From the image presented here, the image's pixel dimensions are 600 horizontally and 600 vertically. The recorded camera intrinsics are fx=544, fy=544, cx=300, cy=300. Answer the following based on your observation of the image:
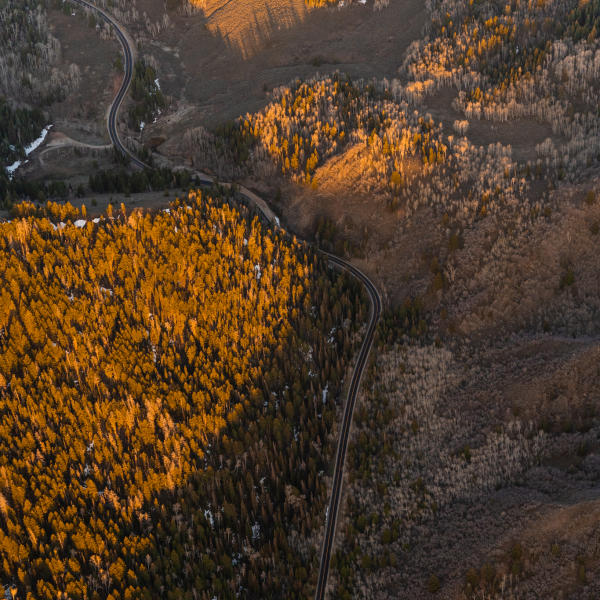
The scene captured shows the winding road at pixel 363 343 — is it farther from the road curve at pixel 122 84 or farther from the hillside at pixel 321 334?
the hillside at pixel 321 334

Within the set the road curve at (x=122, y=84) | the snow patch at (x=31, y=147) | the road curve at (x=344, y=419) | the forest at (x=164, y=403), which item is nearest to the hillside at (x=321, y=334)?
the forest at (x=164, y=403)

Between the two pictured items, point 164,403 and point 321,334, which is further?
point 321,334

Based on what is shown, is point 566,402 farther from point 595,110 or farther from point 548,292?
point 595,110

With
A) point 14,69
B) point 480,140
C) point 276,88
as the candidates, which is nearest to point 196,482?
point 480,140

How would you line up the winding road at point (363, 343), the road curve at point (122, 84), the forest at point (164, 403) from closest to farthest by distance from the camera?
the forest at point (164, 403) < the winding road at point (363, 343) < the road curve at point (122, 84)

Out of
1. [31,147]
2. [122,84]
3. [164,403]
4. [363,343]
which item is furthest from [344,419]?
[122,84]

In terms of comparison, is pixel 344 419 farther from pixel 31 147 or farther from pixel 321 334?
pixel 31 147

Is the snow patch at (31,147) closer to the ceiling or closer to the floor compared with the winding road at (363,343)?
closer to the ceiling
